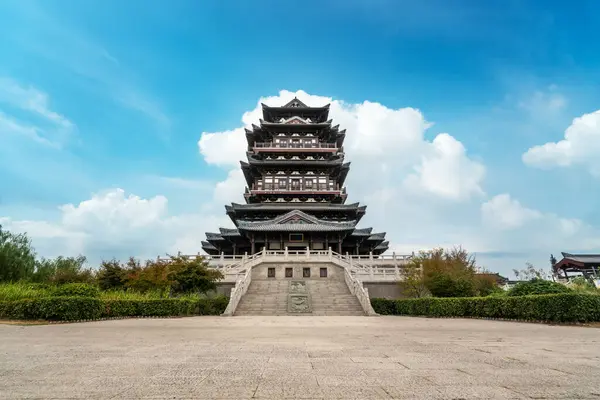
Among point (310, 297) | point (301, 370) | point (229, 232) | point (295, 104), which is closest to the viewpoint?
point (301, 370)

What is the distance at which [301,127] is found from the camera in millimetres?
45500

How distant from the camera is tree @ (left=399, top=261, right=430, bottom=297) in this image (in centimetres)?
2343

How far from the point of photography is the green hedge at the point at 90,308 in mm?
15156

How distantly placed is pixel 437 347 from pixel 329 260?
898 inches

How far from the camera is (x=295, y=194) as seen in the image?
4184 centimetres

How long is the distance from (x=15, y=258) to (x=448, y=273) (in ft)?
94.4

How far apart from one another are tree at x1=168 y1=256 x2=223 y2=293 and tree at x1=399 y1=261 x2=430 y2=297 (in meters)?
13.5

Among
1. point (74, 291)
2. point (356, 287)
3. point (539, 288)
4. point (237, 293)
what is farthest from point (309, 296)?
point (74, 291)

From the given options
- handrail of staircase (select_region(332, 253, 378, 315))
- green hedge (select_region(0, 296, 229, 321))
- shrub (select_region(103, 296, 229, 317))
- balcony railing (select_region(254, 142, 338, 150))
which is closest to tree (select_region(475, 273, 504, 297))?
handrail of staircase (select_region(332, 253, 378, 315))

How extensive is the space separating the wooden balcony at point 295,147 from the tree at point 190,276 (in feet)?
76.2

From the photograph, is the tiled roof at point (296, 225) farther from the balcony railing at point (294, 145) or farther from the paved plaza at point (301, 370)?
the paved plaza at point (301, 370)

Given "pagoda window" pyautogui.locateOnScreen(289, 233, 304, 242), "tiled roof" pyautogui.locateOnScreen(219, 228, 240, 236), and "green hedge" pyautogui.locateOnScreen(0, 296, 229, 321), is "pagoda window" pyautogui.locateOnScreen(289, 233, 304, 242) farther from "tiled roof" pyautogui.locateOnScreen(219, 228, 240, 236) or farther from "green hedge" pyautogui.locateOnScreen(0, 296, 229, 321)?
"green hedge" pyautogui.locateOnScreen(0, 296, 229, 321)

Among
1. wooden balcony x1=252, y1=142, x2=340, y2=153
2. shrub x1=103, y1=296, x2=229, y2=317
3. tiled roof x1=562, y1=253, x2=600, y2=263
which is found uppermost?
wooden balcony x1=252, y1=142, x2=340, y2=153

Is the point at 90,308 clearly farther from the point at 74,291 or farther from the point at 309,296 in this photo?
the point at 309,296
